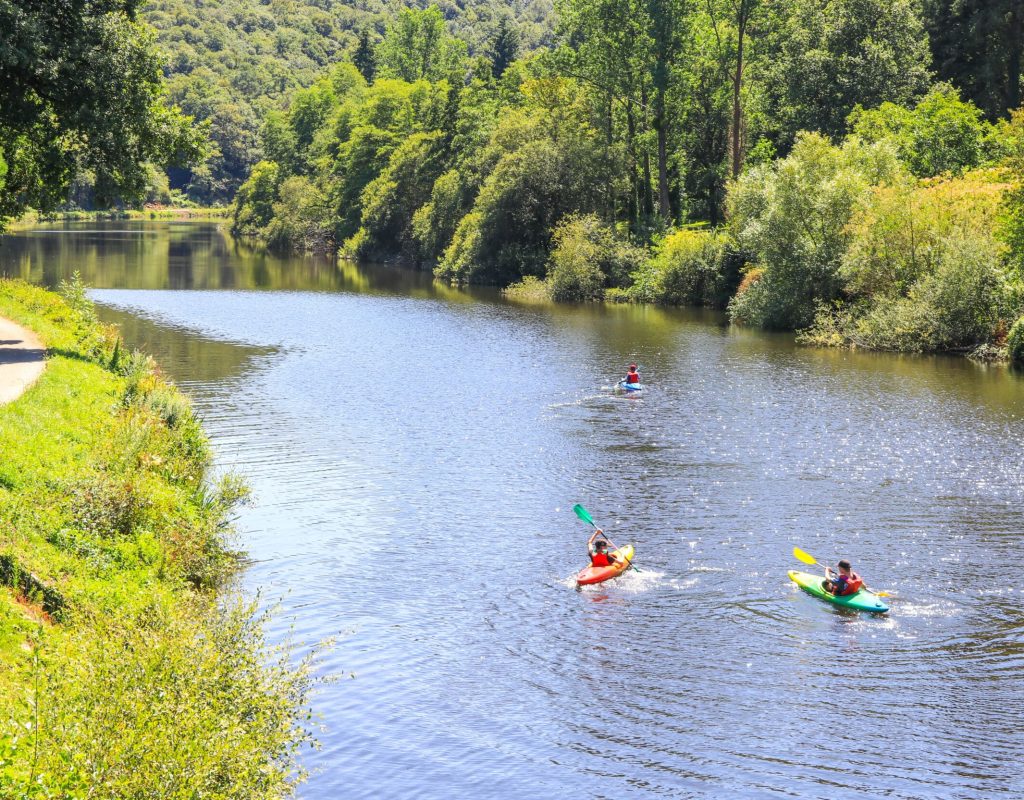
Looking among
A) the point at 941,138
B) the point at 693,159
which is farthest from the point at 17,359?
the point at 693,159

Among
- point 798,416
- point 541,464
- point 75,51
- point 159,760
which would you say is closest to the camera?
point 159,760

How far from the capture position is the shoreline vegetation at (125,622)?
11.6 meters

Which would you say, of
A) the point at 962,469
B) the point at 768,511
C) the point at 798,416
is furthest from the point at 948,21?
the point at 768,511

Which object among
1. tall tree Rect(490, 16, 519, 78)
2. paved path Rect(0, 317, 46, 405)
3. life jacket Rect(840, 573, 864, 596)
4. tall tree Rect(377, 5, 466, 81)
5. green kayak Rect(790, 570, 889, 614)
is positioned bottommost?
green kayak Rect(790, 570, 889, 614)

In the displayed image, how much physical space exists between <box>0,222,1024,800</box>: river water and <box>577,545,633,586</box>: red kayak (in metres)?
0.50

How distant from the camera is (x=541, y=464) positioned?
108 feet

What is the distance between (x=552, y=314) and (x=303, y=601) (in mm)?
49696

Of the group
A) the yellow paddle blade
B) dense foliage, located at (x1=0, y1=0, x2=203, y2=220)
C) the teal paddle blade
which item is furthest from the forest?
the yellow paddle blade

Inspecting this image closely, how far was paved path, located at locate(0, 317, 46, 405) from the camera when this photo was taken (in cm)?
2575

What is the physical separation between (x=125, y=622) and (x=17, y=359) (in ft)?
55.9

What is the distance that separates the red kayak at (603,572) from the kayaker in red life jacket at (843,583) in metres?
4.06

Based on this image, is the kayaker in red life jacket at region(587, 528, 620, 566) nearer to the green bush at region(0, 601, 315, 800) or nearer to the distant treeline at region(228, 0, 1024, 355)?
the green bush at region(0, 601, 315, 800)

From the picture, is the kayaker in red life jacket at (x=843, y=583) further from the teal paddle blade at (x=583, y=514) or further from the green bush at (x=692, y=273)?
the green bush at (x=692, y=273)

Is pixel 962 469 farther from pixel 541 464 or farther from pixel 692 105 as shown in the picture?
pixel 692 105
